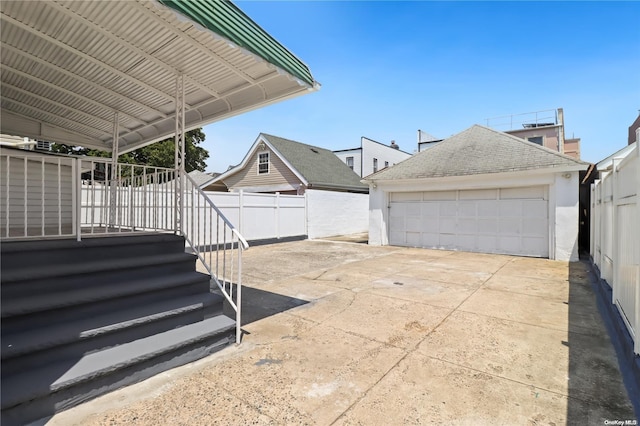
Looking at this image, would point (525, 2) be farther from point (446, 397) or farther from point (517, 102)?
point (517, 102)

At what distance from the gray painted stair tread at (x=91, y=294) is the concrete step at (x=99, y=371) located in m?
0.47

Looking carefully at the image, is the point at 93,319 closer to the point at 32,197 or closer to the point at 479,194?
the point at 32,197

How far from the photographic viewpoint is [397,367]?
2898mm

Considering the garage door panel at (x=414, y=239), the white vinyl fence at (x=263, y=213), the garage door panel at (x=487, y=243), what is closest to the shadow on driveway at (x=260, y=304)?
the white vinyl fence at (x=263, y=213)

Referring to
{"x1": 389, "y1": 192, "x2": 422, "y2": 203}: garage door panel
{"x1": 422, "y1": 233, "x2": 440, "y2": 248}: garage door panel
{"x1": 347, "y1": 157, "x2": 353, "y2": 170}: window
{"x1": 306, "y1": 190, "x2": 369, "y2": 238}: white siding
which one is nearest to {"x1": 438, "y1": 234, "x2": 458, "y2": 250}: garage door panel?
{"x1": 422, "y1": 233, "x2": 440, "y2": 248}: garage door panel

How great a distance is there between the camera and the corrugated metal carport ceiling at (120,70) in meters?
2.84

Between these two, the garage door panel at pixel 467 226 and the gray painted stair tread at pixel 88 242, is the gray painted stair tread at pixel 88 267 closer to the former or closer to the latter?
the gray painted stair tread at pixel 88 242

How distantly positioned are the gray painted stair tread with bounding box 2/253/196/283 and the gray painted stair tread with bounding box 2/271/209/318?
168mm

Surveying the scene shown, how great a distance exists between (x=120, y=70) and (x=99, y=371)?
3350 mm

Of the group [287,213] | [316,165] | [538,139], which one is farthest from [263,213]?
[538,139]

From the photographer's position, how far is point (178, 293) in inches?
134

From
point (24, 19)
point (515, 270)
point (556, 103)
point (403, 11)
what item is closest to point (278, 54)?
point (24, 19)

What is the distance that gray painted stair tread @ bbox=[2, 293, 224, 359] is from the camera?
2289 millimetres

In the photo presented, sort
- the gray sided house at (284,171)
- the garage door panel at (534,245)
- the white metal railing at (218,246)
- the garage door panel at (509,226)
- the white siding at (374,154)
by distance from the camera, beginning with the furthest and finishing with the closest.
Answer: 1. the white siding at (374,154)
2. the gray sided house at (284,171)
3. the garage door panel at (509,226)
4. the garage door panel at (534,245)
5. the white metal railing at (218,246)
